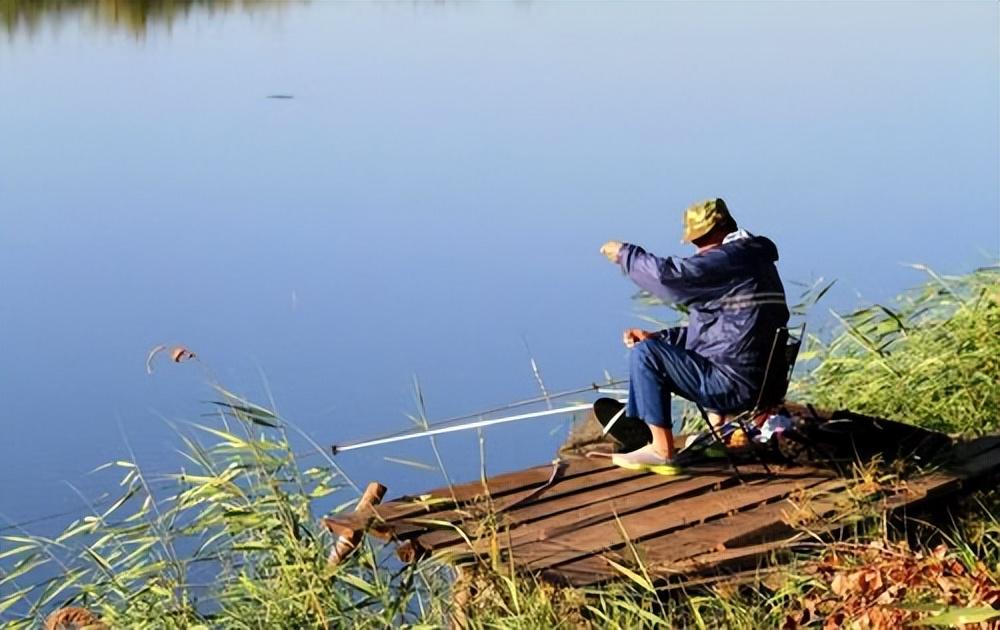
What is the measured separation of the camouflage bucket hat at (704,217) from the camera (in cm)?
537

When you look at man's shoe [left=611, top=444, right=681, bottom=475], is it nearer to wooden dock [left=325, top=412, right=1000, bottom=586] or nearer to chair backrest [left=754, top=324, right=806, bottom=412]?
wooden dock [left=325, top=412, right=1000, bottom=586]

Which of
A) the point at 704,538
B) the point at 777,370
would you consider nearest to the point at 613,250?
the point at 777,370

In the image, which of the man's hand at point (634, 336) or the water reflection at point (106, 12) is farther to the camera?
the water reflection at point (106, 12)

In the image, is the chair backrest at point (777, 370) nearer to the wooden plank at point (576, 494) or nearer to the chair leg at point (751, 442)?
the chair leg at point (751, 442)

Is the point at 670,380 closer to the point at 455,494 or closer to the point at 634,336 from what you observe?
the point at 634,336

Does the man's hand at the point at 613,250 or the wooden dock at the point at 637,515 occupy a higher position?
the man's hand at the point at 613,250

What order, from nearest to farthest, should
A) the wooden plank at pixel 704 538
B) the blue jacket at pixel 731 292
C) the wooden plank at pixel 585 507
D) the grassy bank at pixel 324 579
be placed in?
the grassy bank at pixel 324 579
the wooden plank at pixel 704 538
the wooden plank at pixel 585 507
the blue jacket at pixel 731 292

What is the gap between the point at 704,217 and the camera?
538 centimetres

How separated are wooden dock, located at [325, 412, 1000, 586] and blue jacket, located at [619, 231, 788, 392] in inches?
13.9

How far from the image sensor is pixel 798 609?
4.33 metres

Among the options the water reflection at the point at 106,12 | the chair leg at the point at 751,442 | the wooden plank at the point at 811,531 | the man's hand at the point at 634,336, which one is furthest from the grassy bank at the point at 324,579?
the water reflection at the point at 106,12

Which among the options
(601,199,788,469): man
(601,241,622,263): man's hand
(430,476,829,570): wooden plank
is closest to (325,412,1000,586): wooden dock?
(430,476,829,570): wooden plank

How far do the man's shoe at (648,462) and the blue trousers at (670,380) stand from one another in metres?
0.10

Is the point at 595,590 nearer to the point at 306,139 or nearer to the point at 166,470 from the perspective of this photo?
the point at 166,470
